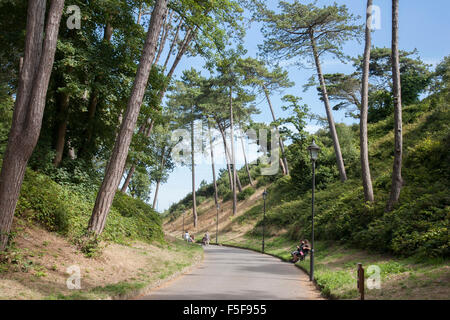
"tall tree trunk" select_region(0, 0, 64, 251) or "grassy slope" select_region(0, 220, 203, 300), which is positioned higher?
"tall tree trunk" select_region(0, 0, 64, 251)

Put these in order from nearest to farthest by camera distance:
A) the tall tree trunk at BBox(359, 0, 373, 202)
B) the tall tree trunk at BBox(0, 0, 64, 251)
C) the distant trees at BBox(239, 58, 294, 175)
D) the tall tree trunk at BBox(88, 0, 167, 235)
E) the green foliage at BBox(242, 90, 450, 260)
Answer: the tall tree trunk at BBox(0, 0, 64, 251) < the tall tree trunk at BBox(88, 0, 167, 235) < the green foliage at BBox(242, 90, 450, 260) < the tall tree trunk at BBox(359, 0, 373, 202) < the distant trees at BBox(239, 58, 294, 175)

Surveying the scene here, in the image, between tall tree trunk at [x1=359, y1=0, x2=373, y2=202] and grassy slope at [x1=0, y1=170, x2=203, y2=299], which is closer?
grassy slope at [x1=0, y1=170, x2=203, y2=299]

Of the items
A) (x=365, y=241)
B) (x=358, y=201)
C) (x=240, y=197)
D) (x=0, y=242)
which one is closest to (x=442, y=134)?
(x=358, y=201)

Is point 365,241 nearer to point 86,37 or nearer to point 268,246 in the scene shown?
point 268,246

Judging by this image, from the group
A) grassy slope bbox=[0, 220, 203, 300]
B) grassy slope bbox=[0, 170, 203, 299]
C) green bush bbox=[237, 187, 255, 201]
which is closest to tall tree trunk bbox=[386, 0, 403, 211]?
grassy slope bbox=[0, 170, 203, 299]

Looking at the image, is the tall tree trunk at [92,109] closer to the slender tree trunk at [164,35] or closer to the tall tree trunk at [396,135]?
the slender tree trunk at [164,35]

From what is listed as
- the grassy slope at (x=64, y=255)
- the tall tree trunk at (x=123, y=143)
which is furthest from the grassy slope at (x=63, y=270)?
the tall tree trunk at (x=123, y=143)

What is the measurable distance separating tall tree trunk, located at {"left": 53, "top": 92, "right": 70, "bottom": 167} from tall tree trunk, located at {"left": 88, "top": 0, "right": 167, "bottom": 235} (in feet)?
18.0

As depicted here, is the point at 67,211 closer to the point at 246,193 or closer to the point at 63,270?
the point at 63,270

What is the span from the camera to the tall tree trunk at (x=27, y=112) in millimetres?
8031

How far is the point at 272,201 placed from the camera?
1510 inches

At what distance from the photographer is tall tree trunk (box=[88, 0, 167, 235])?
1028cm

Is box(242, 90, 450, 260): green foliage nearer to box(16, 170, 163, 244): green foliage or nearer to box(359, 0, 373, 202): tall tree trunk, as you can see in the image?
box(359, 0, 373, 202): tall tree trunk

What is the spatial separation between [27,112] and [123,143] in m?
2.79
